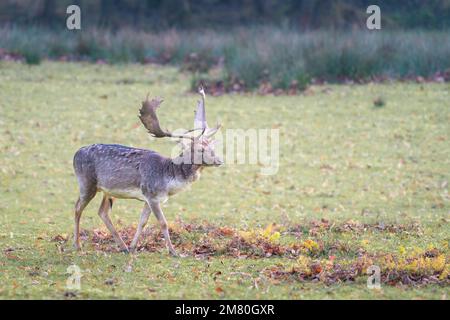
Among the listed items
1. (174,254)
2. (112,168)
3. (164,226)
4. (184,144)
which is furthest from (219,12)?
(174,254)

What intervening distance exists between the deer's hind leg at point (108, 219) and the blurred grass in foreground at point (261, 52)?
11.8 meters

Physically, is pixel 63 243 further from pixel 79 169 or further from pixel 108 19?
pixel 108 19

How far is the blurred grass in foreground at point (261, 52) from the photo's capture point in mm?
22984

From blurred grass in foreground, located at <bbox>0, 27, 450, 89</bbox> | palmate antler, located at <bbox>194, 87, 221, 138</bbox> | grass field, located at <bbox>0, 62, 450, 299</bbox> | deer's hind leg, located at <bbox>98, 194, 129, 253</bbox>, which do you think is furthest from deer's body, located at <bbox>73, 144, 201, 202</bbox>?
blurred grass in foreground, located at <bbox>0, 27, 450, 89</bbox>

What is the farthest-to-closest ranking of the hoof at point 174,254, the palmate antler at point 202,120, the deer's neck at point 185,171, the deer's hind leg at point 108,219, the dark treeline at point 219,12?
1. the dark treeline at point 219,12
2. the palmate antler at point 202,120
3. the deer's neck at point 185,171
4. the deer's hind leg at point 108,219
5. the hoof at point 174,254

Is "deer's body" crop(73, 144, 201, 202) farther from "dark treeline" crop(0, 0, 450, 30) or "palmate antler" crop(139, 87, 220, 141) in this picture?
"dark treeline" crop(0, 0, 450, 30)

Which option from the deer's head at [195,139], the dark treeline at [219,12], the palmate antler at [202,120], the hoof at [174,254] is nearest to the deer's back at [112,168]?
the deer's head at [195,139]

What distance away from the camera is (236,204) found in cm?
1404

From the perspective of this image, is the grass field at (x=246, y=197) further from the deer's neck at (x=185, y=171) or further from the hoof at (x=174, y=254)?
the deer's neck at (x=185, y=171)

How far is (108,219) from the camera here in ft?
34.9

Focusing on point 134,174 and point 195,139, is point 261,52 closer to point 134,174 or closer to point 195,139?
point 195,139

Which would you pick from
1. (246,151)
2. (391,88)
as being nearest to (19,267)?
(246,151)

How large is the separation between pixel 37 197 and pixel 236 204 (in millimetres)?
2936

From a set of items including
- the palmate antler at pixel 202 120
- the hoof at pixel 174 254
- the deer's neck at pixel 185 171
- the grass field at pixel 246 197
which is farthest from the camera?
the palmate antler at pixel 202 120
